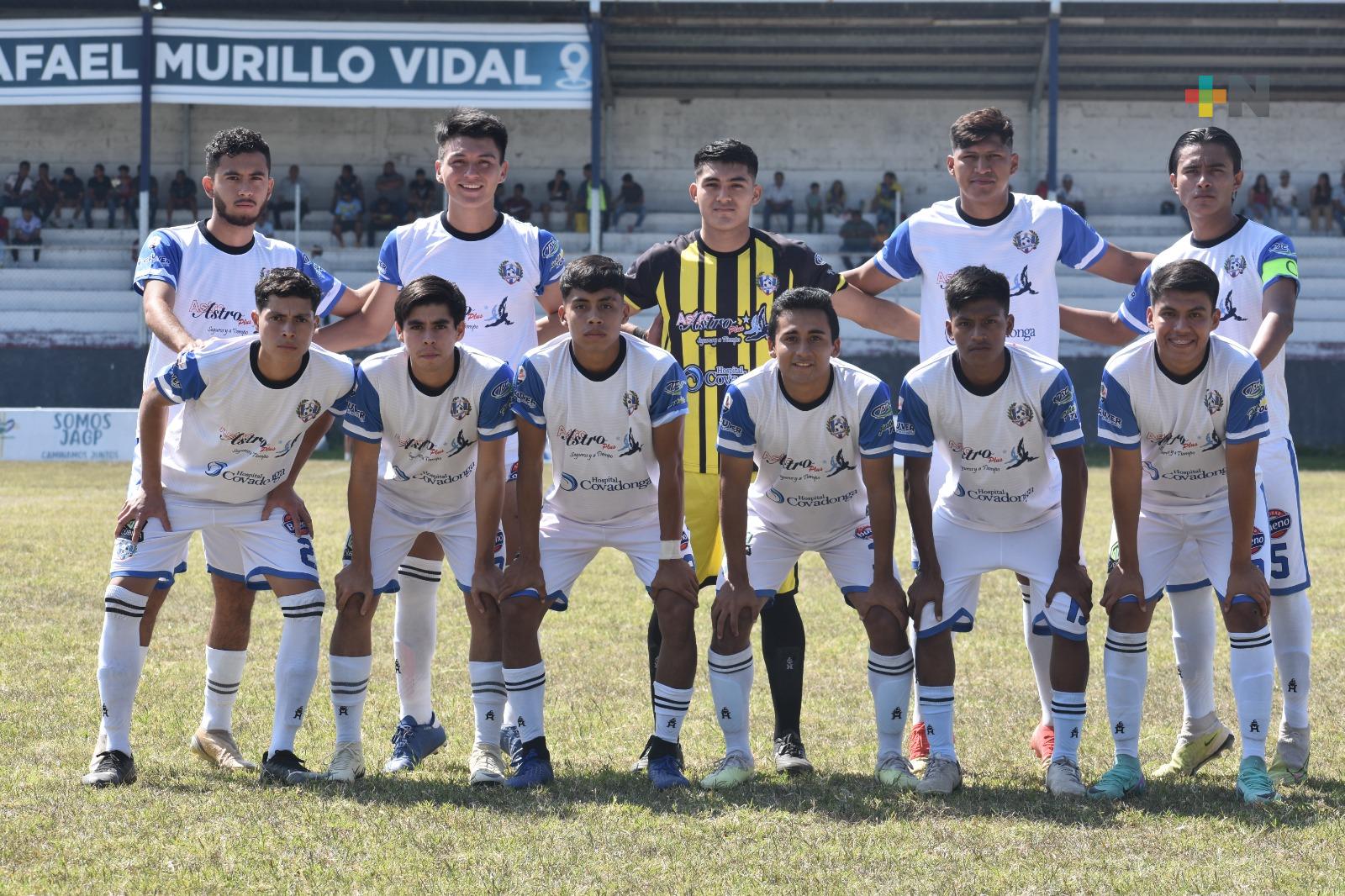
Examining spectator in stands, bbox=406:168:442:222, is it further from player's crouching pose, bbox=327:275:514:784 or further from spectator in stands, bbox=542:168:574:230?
player's crouching pose, bbox=327:275:514:784

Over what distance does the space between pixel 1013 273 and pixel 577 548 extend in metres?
1.97

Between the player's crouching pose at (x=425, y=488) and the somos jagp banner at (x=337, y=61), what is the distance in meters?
20.0

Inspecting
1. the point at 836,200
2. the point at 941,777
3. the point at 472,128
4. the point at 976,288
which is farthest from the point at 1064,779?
the point at 836,200

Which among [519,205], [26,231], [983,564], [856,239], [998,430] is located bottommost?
[983,564]

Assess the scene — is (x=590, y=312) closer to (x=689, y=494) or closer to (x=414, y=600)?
(x=689, y=494)

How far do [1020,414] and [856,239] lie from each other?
854 inches

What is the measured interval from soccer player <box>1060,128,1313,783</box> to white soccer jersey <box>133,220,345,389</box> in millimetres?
3339

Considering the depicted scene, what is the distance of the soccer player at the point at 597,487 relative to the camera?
4902 millimetres

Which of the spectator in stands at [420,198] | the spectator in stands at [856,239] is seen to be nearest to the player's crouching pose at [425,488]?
the spectator in stands at [856,239]

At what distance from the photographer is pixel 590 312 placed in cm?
495

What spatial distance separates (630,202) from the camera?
27859mm

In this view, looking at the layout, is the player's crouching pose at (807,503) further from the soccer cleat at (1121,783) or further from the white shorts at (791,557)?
the soccer cleat at (1121,783)

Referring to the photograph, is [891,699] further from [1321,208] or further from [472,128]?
[1321,208]

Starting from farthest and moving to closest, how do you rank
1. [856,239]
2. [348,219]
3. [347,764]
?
[348,219] → [856,239] → [347,764]
